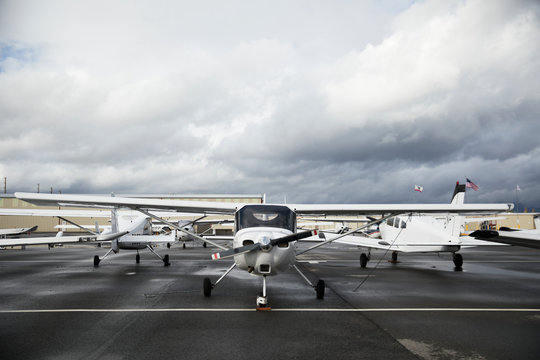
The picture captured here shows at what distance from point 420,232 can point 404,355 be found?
10.1 metres

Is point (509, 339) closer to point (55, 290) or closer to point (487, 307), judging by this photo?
point (487, 307)

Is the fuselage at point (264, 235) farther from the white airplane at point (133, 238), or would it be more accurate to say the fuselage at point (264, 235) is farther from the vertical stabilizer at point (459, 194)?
the vertical stabilizer at point (459, 194)

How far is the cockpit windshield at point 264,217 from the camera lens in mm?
8070

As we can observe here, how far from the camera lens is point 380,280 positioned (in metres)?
11.2

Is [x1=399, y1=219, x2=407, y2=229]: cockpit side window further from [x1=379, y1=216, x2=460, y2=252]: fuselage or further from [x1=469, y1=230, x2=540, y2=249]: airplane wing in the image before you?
[x1=469, y1=230, x2=540, y2=249]: airplane wing

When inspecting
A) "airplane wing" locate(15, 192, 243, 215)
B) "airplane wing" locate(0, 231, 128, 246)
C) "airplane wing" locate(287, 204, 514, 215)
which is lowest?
"airplane wing" locate(0, 231, 128, 246)

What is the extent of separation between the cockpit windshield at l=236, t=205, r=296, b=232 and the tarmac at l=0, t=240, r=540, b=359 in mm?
1621

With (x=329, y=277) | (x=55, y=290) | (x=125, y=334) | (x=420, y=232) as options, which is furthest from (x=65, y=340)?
(x=420, y=232)

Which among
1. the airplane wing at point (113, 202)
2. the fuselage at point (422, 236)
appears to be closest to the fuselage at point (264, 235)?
the airplane wing at point (113, 202)

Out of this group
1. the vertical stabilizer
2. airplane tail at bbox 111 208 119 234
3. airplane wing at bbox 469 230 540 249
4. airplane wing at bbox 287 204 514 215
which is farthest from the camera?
the vertical stabilizer

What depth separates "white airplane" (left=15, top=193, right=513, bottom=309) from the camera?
7.05 meters

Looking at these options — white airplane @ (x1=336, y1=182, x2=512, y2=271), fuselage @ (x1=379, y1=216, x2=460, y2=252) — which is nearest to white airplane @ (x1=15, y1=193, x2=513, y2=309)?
white airplane @ (x1=336, y1=182, x2=512, y2=271)

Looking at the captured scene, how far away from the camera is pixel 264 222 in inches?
317

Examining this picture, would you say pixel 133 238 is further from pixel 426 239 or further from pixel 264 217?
pixel 426 239
